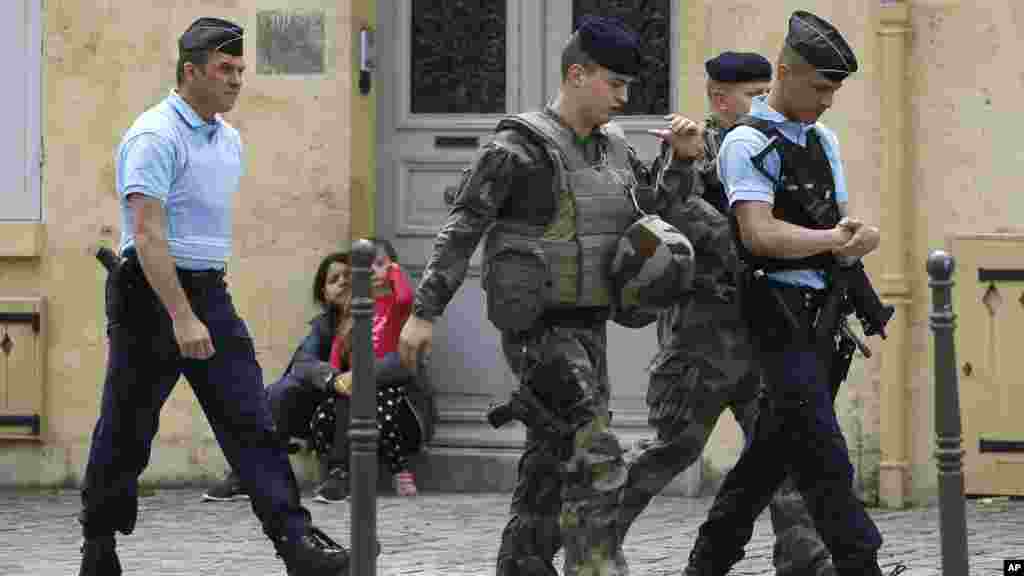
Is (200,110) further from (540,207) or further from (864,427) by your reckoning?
(864,427)

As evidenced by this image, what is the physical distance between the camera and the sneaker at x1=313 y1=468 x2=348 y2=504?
11969 millimetres

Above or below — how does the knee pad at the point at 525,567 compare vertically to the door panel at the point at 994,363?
below

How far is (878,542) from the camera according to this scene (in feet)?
24.6

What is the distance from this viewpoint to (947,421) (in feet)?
24.2

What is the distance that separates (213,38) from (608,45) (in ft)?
4.43

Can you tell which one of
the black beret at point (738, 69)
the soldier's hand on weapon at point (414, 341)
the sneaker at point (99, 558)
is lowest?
the sneaker at point (99, 558)

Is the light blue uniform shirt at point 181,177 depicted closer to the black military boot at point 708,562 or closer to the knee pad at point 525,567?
the knee pad at point 525,567

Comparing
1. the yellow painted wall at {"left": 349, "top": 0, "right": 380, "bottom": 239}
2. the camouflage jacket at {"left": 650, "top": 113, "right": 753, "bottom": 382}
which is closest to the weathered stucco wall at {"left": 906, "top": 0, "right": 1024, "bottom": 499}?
the yellow painted wall at {"left": 349, "top": 0, "right": 380, "bottom": 239}

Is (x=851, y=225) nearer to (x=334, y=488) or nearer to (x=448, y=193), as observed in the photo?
(x=334, y=488)

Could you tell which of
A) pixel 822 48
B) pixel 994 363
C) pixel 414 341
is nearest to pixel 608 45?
pixel 822 48

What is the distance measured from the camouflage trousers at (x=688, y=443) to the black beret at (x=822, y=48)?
1.34 metres

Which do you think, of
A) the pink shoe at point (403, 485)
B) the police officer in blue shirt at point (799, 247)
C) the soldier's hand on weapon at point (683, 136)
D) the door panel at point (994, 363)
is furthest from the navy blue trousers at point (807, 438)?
the pink shoe at point (403, 485)

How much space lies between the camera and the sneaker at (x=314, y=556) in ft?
27.1

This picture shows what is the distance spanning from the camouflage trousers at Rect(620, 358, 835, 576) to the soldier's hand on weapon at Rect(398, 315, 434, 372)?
114 centimetres
